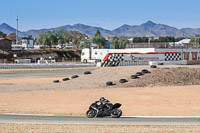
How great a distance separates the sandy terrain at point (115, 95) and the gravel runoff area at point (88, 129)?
447cm

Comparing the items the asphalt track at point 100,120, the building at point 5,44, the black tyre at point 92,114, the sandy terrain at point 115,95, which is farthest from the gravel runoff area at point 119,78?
the building at point 5,44

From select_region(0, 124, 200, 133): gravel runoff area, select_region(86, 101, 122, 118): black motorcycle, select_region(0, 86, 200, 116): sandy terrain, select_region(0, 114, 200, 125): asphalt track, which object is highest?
select_region(86, 101, 122, 118): black motorcycle

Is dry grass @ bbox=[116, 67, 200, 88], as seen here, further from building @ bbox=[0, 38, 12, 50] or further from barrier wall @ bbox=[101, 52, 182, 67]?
building @ bbox=[0, 38, 12, 50]

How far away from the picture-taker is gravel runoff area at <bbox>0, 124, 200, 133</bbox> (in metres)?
13.3

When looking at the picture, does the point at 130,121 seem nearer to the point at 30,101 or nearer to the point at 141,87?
the point at 30,101

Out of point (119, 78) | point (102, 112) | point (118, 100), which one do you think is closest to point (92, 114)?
point (102, 112)

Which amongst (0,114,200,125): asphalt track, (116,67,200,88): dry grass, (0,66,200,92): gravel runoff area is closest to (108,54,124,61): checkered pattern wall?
(0,66,200,92): gravel runoff area

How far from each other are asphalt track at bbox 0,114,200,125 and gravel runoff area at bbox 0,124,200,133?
1110mm

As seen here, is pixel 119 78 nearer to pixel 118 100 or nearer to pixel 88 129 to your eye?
pixel 118 100

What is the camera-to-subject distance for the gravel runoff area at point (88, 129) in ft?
43.6

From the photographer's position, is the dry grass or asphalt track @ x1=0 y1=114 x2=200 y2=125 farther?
the dry grass

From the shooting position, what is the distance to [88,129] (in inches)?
539

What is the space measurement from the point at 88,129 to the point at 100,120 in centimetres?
252

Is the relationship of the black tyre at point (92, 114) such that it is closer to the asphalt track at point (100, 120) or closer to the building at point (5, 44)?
the asphalt track at point (100, 120)
